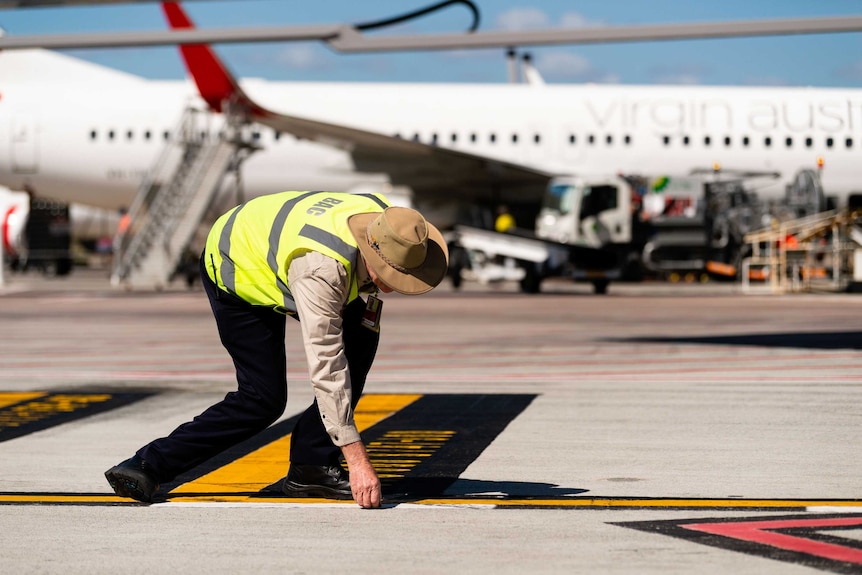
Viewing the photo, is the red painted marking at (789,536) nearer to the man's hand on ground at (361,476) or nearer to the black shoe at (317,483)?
the man's hand on ground at (361,476)

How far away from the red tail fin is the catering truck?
5992 millimetres

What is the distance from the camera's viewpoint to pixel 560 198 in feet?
90.3

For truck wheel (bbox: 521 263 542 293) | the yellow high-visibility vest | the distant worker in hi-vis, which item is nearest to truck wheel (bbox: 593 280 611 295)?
truck wheel (bbox: 521 263 542 293)

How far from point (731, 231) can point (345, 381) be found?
24940mm

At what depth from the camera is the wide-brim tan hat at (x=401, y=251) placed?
4547 millimetres

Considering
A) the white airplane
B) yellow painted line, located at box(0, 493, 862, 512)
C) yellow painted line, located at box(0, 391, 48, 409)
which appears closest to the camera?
yellow painted line, located at box(0, 493, 862, 512)

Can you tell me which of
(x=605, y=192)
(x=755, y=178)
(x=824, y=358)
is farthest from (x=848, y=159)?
(x=824, y=358)

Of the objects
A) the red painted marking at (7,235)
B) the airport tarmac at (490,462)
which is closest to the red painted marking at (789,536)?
the airport tarmac at (490,462)

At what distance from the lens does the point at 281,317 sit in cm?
533

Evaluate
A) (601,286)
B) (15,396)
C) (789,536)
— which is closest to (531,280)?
(601,286)

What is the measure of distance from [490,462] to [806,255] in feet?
72.3

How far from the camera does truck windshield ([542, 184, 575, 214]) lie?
1074 inches

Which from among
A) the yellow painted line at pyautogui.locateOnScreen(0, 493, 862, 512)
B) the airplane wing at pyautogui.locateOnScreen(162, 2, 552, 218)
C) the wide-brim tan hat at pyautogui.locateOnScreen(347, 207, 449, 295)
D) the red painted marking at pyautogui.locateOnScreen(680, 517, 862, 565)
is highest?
the airplane wing at pyautogui.locateOnScreen(162, 2, 552, 218)

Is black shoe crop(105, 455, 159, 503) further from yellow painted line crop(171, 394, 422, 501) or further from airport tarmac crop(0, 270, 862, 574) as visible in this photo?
yellow painted line crop(171, 394, 422, 501)
